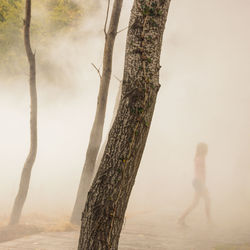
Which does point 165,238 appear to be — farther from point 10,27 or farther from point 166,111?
point 166,111

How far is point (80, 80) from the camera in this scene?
18406 millimetres

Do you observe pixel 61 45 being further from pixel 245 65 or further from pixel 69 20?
pixel 245 65

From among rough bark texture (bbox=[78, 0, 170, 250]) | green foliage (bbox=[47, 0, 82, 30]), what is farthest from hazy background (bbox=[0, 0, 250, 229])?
rough bark texture (bbox=[78, 0, 170, 250])

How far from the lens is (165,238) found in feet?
17.4

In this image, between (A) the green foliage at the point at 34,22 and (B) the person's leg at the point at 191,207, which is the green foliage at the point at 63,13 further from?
→ (B) the person's leg at the point at 191,207

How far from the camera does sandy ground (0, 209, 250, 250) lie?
15.2 feet

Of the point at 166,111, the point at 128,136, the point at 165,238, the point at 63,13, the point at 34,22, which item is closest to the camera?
the point at 128,136

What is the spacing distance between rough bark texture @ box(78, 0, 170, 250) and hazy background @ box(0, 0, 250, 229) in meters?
8.40

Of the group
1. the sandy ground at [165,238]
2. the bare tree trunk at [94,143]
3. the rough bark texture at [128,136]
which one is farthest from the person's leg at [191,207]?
the rough bark texture at [128,136]

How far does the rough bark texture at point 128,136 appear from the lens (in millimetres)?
2330

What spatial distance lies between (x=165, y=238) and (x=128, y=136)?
354 cm

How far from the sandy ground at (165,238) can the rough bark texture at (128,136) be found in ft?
7.93

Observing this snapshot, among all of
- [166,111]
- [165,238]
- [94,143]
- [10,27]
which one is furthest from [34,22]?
[166,111]

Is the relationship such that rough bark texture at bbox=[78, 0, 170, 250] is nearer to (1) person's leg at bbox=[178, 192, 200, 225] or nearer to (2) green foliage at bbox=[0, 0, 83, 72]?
(1) person's leg at bbox=[178, 192, 200, 225]
